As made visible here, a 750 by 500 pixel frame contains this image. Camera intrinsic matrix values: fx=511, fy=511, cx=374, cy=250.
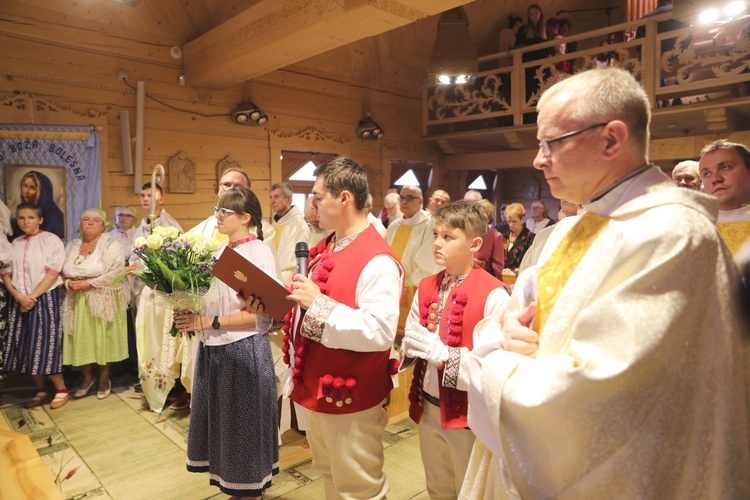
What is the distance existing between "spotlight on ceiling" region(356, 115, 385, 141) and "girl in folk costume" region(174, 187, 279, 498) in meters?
5.47

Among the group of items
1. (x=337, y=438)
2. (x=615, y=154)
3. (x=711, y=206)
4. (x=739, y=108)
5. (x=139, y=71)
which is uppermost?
(x=139, y=71)

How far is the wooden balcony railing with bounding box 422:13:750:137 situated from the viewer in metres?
6.21

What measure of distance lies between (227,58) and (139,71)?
1.21 meters

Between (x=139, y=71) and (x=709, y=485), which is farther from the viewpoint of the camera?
(x=139, y=71)

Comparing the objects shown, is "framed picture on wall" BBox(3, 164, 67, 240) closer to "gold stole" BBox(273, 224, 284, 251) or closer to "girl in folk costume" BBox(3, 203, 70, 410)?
"girl in folk costume" BBox(3, 203, 70, 410)

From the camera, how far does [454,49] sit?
4.77 meters

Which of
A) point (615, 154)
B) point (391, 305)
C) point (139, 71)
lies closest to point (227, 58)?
point (139, 71)

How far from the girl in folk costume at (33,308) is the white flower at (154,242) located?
9.05 ft

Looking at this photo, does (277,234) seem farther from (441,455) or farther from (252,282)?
(441,455)

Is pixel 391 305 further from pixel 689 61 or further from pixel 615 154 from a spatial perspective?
pixel 689 61

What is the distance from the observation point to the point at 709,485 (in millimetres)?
1000

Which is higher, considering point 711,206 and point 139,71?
point 139,71

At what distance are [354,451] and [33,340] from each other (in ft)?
12.0

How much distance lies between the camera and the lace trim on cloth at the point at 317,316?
70.4 inches
